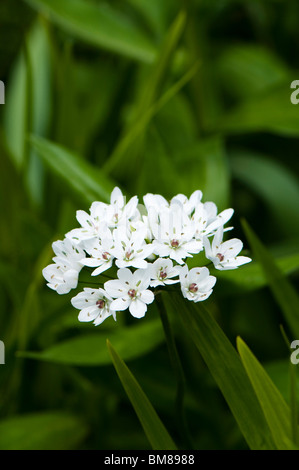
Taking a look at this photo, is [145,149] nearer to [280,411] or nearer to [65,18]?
[65,18]

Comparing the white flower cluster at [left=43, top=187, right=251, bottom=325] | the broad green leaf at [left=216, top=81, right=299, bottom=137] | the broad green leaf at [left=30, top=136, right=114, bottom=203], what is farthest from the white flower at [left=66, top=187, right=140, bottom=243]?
the broad green leaf at [left=216, top=81, right=299, bottom=137]

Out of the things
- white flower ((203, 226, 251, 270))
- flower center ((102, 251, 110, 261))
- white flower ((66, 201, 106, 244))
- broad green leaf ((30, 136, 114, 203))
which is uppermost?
broad green leaf ((30, 136, 114, 203))

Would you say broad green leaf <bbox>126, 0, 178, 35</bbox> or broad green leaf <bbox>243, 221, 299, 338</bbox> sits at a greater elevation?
broad green leaf <bbox>126, 0, 178, 35</bbox>

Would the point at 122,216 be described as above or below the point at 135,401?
above

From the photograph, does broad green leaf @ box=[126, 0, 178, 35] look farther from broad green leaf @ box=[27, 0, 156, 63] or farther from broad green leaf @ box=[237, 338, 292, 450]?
broad green leaf @ box=[237, 338, 292, 450]

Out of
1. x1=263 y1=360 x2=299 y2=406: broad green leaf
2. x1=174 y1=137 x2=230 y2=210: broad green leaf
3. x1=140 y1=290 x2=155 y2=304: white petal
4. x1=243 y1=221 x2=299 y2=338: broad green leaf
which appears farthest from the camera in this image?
x1=174 y1=137 x2=230 y2=210: broad green leaf
